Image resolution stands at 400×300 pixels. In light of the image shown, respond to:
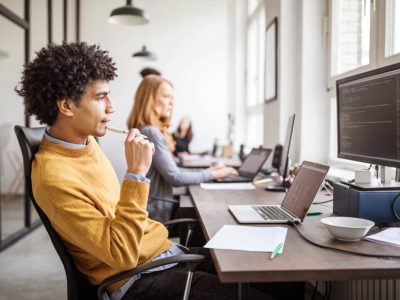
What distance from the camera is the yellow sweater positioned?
1.06 m

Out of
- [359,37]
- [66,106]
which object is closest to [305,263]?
[66,106]

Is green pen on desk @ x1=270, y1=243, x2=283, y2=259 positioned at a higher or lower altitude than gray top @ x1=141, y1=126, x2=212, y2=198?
lower

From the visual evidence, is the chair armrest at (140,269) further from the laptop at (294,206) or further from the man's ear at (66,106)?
the man's ear at (66,106)

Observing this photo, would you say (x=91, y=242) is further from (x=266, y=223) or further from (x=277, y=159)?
(x=277, y=159)

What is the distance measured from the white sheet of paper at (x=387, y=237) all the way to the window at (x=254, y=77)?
3.69 metres

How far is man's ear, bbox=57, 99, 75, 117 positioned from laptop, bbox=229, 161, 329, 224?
2.11 ft

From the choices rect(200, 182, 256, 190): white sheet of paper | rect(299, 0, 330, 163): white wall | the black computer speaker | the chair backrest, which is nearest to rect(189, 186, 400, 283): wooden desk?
the chair backrest

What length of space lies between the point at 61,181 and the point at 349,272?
754mm

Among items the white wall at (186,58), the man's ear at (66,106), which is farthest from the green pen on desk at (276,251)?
the white wall at (186,58)

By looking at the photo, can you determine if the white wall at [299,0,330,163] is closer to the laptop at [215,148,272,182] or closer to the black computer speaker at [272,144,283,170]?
the black computer speaker at [272,144,283,170]

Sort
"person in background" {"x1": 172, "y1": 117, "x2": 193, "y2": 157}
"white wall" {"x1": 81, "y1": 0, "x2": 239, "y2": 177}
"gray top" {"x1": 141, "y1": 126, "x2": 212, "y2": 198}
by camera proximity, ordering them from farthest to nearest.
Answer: "white wall" {"x1": 81, "y1": 0, "x2": 239, "y2": 177}
"person in background" {"x1": 172, "y1": 117, "x2": 193, "y2": 157}
"gray top" {"x1": 141, "y1": 126, "x2": 212, "y2": 198}

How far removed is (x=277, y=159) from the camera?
2.77 meters

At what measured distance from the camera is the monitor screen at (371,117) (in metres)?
1.23

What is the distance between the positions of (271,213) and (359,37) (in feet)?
5.18
